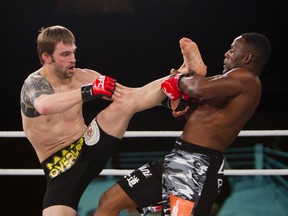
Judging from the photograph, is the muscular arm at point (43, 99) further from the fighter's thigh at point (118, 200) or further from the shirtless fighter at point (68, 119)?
the fighter's thigh at point (118, 200)

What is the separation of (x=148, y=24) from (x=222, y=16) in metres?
1.12

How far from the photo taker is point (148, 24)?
738cm

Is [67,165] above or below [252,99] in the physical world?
below

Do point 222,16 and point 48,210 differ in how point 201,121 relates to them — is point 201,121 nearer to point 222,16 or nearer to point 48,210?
point 48,210

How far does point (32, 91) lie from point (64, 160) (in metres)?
0.34

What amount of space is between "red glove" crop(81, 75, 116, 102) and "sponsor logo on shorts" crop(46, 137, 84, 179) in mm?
338

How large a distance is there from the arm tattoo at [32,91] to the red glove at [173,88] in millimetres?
523

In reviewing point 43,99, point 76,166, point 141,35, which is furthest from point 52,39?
point 141,35

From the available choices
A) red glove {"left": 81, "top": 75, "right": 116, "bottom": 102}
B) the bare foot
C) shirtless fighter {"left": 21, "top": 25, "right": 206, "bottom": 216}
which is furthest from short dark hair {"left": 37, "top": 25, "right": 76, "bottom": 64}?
the bare foot

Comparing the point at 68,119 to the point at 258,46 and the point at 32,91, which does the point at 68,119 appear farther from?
the point at 258,46

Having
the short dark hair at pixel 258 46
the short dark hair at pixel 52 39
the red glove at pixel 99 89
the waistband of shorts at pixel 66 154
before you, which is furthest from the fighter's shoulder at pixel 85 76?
the short dark hair at pixel 258 46

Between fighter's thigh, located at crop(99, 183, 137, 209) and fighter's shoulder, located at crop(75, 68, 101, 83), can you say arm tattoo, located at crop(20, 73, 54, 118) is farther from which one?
fighter's thigh, located at crop(99, 183, 137, 209)

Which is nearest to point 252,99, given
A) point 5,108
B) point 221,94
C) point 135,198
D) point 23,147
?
point 221,94

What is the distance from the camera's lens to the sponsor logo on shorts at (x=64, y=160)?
214 cm
